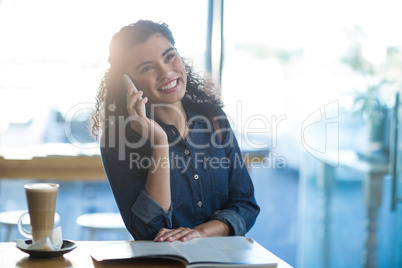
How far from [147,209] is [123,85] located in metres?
0.43

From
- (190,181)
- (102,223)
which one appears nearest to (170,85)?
(190,181)

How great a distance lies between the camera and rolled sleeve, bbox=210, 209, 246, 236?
1.54 meters

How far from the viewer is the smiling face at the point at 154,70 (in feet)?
5.29

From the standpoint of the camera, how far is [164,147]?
1510mm

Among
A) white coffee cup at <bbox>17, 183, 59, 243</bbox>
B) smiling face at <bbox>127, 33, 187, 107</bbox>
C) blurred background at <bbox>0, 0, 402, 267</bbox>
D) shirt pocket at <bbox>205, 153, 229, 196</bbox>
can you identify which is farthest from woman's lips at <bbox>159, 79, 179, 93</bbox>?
blurred background at <bbox>0, 0, 402, 267</bbox>

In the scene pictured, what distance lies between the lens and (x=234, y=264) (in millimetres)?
1148

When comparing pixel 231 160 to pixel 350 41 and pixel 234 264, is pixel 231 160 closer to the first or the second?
pixel 234 264

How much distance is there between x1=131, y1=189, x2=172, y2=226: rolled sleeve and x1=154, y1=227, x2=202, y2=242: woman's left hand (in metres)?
0.07

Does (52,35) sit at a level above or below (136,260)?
above

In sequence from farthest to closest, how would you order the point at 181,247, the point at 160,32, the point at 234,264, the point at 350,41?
the point at 350,41 < the point at 160,32 < the point at 181,247 < the point at 234,264

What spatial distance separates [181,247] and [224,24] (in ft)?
7.01

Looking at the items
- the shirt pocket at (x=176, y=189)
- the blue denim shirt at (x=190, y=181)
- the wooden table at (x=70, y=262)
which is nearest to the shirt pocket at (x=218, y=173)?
the blue denim shirt at (x=190, y=181)

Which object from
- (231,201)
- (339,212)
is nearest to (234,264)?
(231,201)

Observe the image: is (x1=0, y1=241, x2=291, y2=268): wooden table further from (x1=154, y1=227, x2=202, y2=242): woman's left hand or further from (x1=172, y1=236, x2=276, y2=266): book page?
Result: (x1=154, y1=227, x2=202, y2=242): woman's left hand
